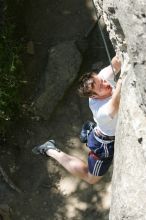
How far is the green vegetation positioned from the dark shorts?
159 cm

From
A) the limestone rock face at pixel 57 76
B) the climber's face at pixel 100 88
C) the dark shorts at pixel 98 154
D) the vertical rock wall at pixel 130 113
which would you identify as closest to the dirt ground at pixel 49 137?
the limestone rock face at pixel 57 76

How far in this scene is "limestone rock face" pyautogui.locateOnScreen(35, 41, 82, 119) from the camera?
6.93 meters

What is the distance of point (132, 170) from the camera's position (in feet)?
12.8

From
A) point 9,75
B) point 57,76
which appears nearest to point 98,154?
point 9,75

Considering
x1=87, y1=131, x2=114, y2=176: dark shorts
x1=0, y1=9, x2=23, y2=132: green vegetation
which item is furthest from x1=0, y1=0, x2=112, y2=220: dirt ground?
x1=87, y1=131, x2=114, y2=176: dark shorts

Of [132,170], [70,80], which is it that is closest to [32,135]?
[70,80]

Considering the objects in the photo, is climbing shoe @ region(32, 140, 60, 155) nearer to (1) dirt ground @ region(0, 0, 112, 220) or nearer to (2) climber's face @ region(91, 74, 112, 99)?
(1) dirt ground @ region(0, 0, 112, 220)

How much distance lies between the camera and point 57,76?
22.9 ft

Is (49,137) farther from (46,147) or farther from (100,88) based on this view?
(100,88)

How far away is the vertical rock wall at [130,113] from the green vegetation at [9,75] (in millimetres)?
2630

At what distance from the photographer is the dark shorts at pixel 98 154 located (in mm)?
5051

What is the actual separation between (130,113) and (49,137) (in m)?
3.21

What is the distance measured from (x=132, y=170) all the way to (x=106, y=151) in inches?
47.1

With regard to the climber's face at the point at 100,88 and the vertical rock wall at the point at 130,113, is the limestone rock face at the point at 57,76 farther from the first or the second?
the vertical rock wall at the point at 130,113
